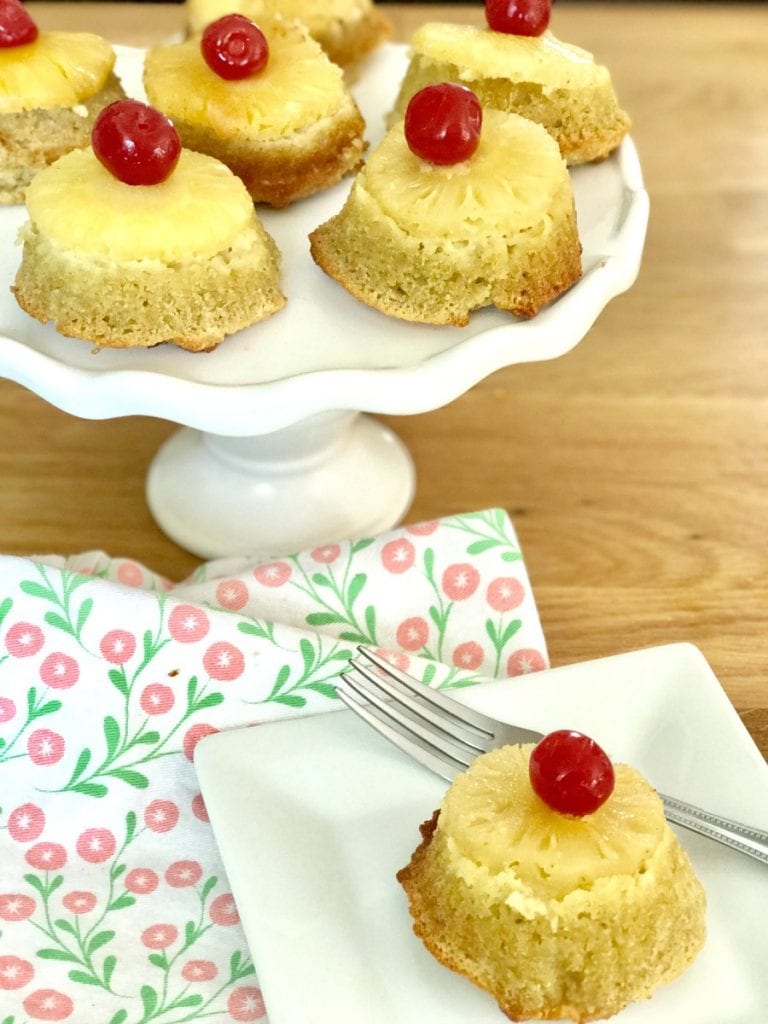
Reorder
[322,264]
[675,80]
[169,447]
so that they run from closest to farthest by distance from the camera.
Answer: [322,264] < [169,447] < [675,80]

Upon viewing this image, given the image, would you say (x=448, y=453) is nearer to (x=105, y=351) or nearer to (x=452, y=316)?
(x=452, y=316)

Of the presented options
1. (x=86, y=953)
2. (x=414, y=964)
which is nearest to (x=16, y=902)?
(x=86, y=953)

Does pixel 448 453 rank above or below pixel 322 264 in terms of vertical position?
below

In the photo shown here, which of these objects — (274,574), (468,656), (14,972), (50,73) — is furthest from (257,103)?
(14,972)

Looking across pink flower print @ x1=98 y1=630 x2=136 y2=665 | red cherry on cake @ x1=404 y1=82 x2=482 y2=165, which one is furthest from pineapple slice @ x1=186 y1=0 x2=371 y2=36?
pink flower print @ x1=98 y1=630 x2=136 y2=665

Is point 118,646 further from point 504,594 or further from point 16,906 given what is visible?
point 504,594
